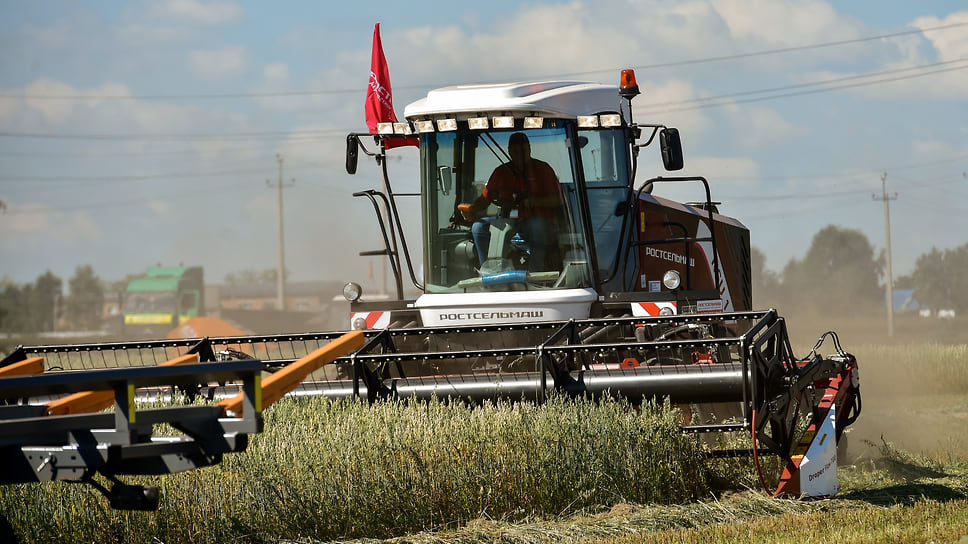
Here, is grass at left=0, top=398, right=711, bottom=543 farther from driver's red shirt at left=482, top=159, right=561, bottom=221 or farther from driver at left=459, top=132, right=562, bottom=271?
driver's red shirt at left=482, top=159, right=561, bottom=221

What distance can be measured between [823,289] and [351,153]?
149 feet

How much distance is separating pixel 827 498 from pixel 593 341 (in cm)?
194

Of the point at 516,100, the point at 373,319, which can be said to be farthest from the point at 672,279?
the point at 373,319

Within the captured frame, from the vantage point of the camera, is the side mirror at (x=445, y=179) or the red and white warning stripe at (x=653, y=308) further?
the side mirror at (x=445, y=179)

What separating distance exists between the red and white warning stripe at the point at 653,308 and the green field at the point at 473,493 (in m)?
1.36

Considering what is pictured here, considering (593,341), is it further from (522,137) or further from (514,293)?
(522,137)

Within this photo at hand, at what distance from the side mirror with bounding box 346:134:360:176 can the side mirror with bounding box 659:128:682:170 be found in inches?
90.6

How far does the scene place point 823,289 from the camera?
4959 cm

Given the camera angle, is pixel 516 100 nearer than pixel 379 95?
Yes

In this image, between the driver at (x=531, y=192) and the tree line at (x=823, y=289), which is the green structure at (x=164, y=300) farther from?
the driver at (x=531, y=192)

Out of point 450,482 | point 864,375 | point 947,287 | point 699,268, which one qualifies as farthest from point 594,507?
point 947,287

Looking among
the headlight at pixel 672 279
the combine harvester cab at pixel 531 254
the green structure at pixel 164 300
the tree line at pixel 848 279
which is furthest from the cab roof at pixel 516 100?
the green structure at pixel 164 300

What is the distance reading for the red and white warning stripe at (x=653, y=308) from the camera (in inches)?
281

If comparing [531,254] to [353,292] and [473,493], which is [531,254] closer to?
[353,292]
